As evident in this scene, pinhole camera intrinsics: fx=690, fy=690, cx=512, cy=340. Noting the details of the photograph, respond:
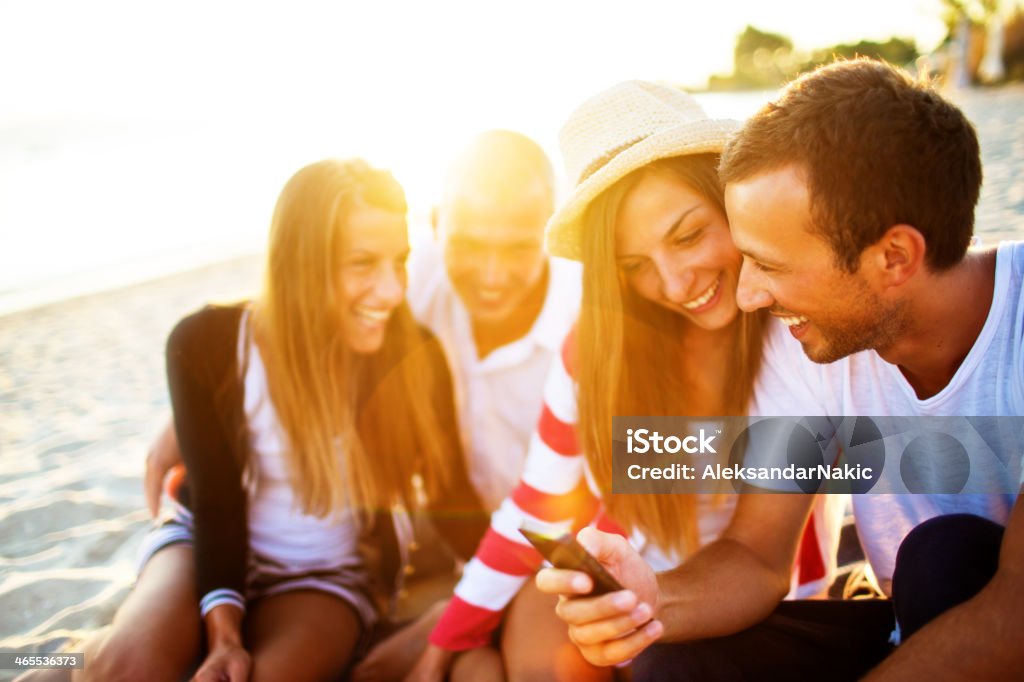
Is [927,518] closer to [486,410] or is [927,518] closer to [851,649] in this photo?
[851,649]

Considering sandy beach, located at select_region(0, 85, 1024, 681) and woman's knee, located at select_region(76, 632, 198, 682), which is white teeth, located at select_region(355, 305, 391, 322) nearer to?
woman's knee, located at select_region(76, 632, 198, 682)

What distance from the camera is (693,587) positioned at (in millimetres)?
2014

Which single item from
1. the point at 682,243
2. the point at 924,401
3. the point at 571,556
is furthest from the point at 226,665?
the point at 924,401

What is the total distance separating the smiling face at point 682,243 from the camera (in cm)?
220

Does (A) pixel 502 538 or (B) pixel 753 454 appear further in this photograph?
(A) pixel 502 538

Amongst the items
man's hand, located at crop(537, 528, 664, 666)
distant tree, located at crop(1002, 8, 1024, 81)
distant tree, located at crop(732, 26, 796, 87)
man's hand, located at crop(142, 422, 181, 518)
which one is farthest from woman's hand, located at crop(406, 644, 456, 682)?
distant tree, located at crop(732, 26, 796, 87)

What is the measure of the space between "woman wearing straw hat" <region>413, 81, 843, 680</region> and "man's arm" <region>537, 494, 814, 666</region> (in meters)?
0.26

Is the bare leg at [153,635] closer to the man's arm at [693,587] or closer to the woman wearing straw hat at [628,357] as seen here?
the woman wearing straw hat at [628,357]

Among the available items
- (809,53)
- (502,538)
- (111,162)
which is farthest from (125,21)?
(809,53)

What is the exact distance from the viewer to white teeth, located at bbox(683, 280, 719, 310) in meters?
2.25

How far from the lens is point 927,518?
2.04 m

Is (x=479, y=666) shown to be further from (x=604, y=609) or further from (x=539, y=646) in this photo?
(x=604, y=609)

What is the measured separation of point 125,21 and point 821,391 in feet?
67.3

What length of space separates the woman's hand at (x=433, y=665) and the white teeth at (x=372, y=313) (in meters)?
1.33
